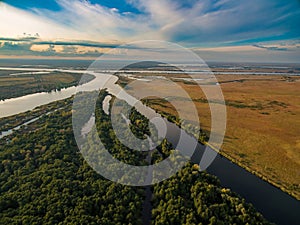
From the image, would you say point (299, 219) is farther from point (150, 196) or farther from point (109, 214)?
point (109, 214)

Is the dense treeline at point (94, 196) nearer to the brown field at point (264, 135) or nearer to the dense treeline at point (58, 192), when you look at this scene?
the dense treeline at point (58, 192)

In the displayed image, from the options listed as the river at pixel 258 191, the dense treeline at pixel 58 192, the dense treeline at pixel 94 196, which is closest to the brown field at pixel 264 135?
the river at pixel 258 191

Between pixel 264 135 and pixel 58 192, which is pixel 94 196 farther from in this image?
pixel 264 135

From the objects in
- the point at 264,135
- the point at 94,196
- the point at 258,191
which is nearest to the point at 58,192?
the point at 94,196

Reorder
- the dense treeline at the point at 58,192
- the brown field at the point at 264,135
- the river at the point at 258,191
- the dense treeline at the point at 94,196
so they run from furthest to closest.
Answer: the brown field at the point at 264,135, the river at the point at 258,191, the dense treeline at the point at 58,192, the dense treeline at the point at 94,196

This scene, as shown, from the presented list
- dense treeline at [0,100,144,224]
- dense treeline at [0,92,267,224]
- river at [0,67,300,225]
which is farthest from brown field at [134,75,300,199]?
dense treeline at [0,100,144,224]

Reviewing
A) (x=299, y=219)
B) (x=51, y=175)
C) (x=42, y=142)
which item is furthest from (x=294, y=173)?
(x=42, y=142)
